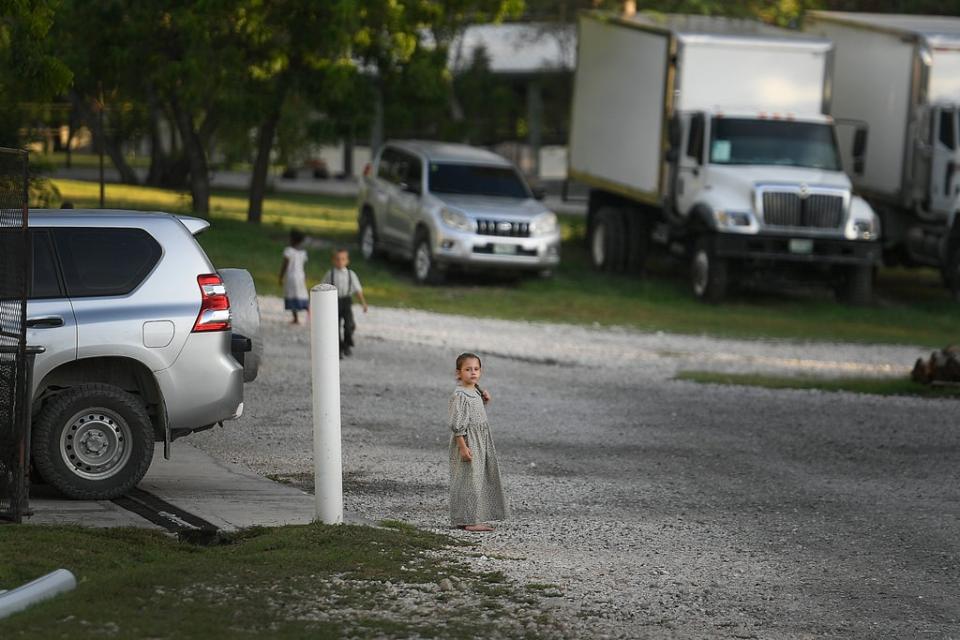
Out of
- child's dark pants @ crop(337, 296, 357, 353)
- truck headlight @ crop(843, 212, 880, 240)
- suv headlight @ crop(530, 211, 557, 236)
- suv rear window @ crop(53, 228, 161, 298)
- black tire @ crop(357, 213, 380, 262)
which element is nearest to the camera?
suv rear window @ crop(53, 228, 161, 298)

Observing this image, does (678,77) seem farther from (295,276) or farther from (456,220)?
(295,276)

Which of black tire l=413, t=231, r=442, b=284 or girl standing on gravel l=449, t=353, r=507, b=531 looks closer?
girl standing on gravel l=449, t=353, r=507, b=531

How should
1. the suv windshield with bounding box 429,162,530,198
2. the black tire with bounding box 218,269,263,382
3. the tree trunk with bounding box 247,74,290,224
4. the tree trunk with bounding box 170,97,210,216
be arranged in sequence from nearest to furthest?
the black tire with bounding box 218,269,263,382 < the suv windshield with bounding box 429,162,530,198 < the tree trunk with bounding box 247,74,290,224 < the tree trunk with bounding box 170,97,210,216

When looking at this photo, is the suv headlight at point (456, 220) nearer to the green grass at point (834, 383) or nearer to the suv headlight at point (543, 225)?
the suv headlight at point (543, 225)

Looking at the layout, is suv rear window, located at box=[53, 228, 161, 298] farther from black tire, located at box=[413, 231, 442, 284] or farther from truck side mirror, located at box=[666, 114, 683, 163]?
truck side mirror, located at box=[666, 114, 683, 163]

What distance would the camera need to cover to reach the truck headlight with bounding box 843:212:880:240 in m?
25.3

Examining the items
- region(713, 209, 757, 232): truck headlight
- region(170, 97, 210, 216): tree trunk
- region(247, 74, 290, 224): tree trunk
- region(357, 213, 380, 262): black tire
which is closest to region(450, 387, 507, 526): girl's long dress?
region(713, 209, 757, 232): truck headlight

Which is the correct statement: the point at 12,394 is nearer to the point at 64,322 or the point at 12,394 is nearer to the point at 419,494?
the point at 64,322

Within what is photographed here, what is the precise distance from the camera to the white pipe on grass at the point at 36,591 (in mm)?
7059

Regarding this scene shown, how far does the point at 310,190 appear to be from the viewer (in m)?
49.7

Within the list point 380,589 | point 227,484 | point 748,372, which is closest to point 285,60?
point 748,372

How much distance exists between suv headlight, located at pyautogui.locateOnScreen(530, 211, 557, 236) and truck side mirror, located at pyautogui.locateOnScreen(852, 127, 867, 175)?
16.5 ft

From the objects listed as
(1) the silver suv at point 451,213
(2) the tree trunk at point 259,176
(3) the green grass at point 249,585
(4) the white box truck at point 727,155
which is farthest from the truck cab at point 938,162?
(3) the green grass at point 249,585

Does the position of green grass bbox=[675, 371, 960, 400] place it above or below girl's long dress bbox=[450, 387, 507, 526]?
below
